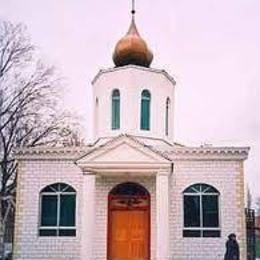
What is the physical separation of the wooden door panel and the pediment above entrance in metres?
2.53

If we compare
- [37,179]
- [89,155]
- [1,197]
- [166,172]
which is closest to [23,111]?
[1,197]

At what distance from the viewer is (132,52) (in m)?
24.0

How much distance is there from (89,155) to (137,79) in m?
4.71

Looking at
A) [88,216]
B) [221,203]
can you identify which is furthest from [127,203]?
[221,203]

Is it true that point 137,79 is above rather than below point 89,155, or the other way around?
above

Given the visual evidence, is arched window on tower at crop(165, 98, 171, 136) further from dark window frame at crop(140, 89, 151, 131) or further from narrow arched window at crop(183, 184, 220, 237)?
narrow arched window at crop(183, 184, 220, 237)

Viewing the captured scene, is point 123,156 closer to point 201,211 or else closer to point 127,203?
point 127,203

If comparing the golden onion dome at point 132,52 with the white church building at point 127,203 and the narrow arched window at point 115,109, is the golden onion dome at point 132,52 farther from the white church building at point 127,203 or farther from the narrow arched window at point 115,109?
the white church building at point 127,203

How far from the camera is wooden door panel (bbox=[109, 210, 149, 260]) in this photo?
21.5 m

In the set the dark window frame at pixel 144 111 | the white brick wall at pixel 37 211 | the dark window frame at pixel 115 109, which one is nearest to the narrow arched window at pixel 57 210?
the white brick wall at pixel 37 211

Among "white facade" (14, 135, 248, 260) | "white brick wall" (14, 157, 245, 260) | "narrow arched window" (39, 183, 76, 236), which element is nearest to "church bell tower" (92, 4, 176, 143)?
"white facade" (14, 135, 248, 260)

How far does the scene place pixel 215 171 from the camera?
21656 millimetres

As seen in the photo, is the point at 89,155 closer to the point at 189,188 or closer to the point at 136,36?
the point at 189,188

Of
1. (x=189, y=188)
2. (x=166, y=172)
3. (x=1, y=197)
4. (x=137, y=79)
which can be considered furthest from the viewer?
(x=1, y=197)
